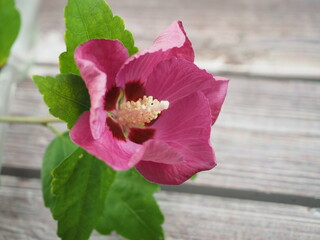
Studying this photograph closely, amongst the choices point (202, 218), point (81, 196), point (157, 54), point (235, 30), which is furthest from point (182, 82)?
point (235, 30)

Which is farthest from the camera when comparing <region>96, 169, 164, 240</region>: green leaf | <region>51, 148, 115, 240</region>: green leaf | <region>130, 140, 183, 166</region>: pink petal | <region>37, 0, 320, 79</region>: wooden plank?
<region>37, 0, 320, 79</region>: wooden plank

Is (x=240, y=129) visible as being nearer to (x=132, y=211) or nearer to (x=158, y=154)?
(x=132, y=211)

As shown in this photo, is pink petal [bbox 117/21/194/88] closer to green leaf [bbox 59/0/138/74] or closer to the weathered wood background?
green leaf [bbox 59/0/138/74]

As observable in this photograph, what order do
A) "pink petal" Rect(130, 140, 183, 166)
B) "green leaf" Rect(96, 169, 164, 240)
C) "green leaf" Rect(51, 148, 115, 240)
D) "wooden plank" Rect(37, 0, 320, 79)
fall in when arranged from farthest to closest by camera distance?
1. "wooden plank" Rect(37, 0, 320, 79)
2. "green leaf" Rect(96, 169, 164, 240)
3. "green leaf" Rect(51, 148, 115, 240)
4. "pink petal" Rect(130, 140, 183, 166)

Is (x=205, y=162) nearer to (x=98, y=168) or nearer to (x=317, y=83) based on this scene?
(x=98, y=168)

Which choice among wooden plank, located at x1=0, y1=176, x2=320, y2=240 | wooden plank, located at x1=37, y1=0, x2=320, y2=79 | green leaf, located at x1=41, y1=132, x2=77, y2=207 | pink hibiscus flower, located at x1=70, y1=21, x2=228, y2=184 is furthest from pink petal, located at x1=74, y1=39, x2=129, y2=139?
wooden plank, located at x1=37, y1=0, x2=320, y2=79

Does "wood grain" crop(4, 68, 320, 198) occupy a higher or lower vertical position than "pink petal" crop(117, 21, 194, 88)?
lower

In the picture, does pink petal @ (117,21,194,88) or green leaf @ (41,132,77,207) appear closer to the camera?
pink petal @ (117,21,194,88)

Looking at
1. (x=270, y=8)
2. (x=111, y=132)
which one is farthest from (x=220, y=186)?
(x=270, y=8)
